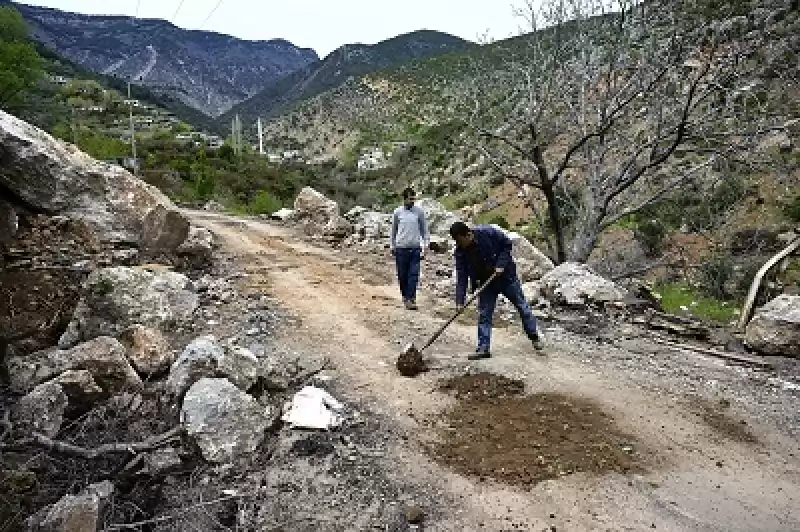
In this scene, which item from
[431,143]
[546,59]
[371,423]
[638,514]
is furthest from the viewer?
[431,143]

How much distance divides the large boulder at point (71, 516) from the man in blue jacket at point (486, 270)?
3683 millimetres

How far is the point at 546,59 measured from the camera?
10859mm

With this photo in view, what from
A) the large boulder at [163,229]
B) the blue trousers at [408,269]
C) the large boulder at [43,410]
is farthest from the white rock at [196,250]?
the large boulder at [43,410]

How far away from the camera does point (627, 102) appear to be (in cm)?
942

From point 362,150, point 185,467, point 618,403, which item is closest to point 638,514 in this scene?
point 618,403

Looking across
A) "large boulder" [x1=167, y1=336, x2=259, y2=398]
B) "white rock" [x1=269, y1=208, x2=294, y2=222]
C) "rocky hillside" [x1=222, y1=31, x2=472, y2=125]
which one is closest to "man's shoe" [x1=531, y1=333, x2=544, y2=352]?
"large boulder" [x1=167, y1=336, x2=259, y2=398]

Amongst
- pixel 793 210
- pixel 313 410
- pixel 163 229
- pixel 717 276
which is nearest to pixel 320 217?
pixel 163 229

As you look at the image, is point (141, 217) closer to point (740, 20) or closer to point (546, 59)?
point (546, 59)

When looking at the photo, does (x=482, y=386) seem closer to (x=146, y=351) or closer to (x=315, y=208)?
(x=146, y=351)

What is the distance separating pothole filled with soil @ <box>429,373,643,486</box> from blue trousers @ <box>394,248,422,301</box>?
2744 millimetres

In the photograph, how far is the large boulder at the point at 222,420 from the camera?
4168 mm

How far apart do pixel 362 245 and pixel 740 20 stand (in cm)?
776

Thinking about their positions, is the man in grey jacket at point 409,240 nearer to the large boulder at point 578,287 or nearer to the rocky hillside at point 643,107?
the large boulder at point 578,287

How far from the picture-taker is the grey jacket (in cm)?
784
